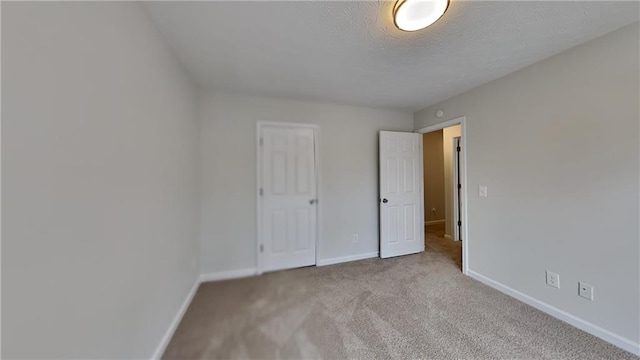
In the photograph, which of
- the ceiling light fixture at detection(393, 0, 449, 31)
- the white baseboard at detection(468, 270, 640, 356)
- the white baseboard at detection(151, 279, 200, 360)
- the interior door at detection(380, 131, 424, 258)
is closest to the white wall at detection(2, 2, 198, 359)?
the white baseboard at detection(151, 279, 200, 360)

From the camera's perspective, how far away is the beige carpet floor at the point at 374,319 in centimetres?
68

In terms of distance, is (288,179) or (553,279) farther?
(553,279)

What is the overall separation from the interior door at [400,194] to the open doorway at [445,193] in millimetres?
449

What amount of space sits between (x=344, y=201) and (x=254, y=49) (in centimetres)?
198

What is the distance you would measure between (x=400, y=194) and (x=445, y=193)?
1572 millimetres

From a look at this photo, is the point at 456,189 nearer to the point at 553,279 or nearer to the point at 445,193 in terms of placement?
the point at 445,193

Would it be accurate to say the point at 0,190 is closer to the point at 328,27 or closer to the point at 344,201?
the point at 328,27

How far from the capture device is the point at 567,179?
1709 mm

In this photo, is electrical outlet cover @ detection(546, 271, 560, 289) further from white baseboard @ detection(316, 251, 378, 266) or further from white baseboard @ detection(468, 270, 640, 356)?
white baseboard @ detection(316, 251, 378, 266)

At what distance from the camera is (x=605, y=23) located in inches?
55.2

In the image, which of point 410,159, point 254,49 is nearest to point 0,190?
point 254,49

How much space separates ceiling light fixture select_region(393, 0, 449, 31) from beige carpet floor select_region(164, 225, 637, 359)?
141cm

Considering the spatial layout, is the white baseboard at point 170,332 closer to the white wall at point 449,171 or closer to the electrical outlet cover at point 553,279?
the electrical outlet cover at point 553,279

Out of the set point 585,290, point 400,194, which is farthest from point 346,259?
point 585,290
